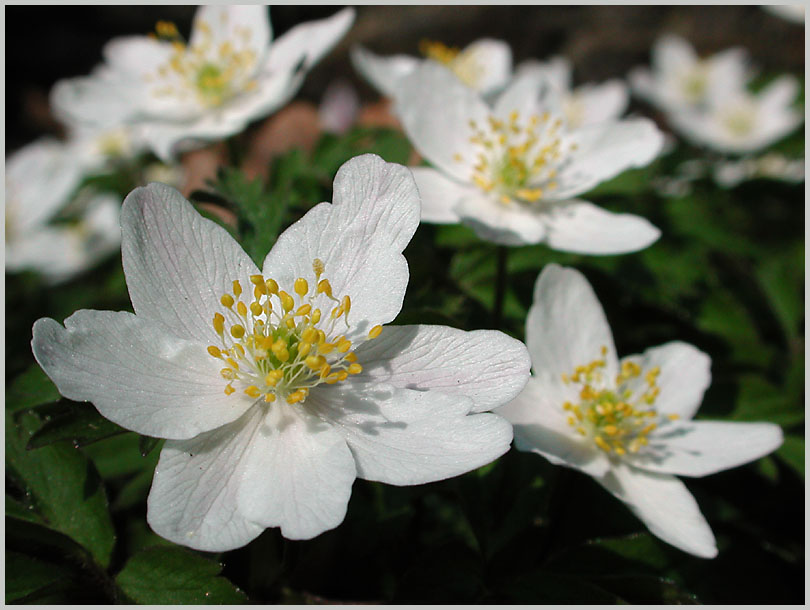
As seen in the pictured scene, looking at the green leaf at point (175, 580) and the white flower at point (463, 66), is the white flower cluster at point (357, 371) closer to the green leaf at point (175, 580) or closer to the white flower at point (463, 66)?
the green leaf at point (175, 580)

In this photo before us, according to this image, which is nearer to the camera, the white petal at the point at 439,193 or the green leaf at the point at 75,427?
the green leaf at the point at 75,427

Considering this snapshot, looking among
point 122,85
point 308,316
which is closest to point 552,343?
point 308,316

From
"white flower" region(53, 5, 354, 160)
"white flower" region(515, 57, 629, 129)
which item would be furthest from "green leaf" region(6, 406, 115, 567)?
"white flower" region(515, 57, 629, 129)

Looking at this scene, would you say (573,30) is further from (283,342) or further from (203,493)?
(203,493)

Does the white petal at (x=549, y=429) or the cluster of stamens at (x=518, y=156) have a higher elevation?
the cluster of stamens at (x=518, y=156)

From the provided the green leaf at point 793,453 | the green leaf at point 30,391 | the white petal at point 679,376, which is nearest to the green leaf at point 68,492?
the green leaf at point 30,391

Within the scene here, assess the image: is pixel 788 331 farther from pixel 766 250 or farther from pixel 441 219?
pixel 441 219
